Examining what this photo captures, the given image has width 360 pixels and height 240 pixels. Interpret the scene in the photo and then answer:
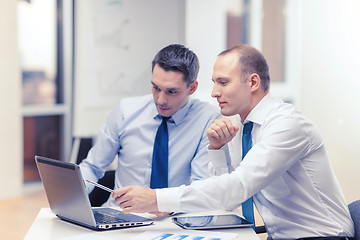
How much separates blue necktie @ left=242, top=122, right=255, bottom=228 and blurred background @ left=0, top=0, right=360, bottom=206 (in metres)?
1.05

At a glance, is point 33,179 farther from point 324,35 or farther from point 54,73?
point 324,35

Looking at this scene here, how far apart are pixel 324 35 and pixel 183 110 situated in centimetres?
176

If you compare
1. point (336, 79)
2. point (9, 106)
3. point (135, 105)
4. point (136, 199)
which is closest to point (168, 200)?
point (136, 199)

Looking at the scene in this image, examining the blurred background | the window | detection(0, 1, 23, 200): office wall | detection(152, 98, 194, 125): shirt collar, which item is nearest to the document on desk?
detection(152, 98, 194, 125): shirt collar

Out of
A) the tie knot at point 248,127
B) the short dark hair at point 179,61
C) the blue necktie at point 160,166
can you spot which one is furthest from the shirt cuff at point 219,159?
the short dark hair at point 179,61

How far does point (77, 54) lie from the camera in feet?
12.4

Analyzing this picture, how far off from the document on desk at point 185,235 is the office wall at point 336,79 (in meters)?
1.87

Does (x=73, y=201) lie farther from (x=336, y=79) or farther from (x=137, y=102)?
(x=336, y=79)

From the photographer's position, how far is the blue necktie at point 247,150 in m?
1.82

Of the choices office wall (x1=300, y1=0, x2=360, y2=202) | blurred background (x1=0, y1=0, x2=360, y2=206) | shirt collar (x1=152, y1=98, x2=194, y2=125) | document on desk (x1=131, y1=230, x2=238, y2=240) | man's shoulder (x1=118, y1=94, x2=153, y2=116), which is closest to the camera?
document on desk (x1=131, y1=230, x2=238, y2=240)

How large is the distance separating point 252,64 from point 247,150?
1.10 ft

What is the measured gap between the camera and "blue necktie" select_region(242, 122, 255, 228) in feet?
5.98

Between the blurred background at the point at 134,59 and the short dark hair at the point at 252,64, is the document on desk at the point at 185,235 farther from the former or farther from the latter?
the blurred background at the point at 134,59

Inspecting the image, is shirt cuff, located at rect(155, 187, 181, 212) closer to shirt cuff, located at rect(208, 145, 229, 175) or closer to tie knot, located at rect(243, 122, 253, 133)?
shirt cuff, located at rect(208, 145, 229, 175)
